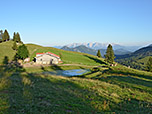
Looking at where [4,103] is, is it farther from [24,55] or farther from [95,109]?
[24,55]

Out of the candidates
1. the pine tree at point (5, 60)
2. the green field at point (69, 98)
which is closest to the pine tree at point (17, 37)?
the pine tree at point (5, 60)

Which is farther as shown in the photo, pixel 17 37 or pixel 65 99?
pixel 17 37

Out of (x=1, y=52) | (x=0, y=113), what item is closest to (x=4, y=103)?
(x=0, y=113)

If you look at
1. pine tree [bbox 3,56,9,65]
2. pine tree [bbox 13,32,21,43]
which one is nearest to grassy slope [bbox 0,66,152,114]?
pine tree [bbox 3,56,9,65]

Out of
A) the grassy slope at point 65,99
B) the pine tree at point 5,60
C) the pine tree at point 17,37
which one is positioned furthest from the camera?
the pine tree at point 17,37

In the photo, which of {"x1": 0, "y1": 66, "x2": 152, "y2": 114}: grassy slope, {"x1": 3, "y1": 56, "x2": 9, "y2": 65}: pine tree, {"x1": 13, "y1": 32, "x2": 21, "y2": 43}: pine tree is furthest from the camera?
{"x1": 13, "y1": 32, "x2": 21, "y2": 43}: pine tree

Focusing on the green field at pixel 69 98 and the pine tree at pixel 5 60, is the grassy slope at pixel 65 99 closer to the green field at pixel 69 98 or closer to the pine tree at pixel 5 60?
the green field at pixel 69 98

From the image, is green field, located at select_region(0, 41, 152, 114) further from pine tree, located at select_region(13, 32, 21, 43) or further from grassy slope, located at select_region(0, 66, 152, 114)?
pine tree, located at select_region(13, 32, 21, 43)

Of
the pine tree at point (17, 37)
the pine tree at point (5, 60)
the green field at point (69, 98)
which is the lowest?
the green field at point (69, 98)

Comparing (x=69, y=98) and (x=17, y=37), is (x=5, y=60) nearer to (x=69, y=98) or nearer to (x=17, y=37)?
(x=17, y=37)

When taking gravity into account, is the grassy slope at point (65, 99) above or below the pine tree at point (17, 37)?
below

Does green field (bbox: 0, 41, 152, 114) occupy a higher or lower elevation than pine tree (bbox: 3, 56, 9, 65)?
lower

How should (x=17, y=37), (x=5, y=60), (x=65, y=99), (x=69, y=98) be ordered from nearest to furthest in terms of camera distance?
(x=65, y=99)
(x=69, y=98)
(x=5, y=60)
(x=17, y=37)

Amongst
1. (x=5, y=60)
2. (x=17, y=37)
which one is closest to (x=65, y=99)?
(x=5, y=60)
